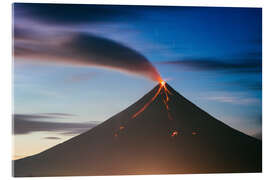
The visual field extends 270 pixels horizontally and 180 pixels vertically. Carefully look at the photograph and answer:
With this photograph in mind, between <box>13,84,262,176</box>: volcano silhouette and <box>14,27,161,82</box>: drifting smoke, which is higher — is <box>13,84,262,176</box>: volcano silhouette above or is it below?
below

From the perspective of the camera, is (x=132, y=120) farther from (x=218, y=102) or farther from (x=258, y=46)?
(x=258, y=46)

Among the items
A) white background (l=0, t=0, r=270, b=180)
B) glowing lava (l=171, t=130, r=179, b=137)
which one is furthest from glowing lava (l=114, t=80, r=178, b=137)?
Result: white background (l=0, t=0, r=270, b=180)

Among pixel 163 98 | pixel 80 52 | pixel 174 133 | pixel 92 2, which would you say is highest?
pixel 92 2

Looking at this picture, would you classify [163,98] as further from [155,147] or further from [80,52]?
[80,52]

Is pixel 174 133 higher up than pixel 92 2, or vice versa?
pixel 92 2

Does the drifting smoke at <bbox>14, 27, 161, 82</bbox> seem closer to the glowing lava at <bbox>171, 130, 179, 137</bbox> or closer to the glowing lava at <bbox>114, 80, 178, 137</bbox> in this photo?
the glowing lava at <bbox>114, 80, 178, 137</bbox>

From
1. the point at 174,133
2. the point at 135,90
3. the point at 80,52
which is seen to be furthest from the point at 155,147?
the point at 80,52
